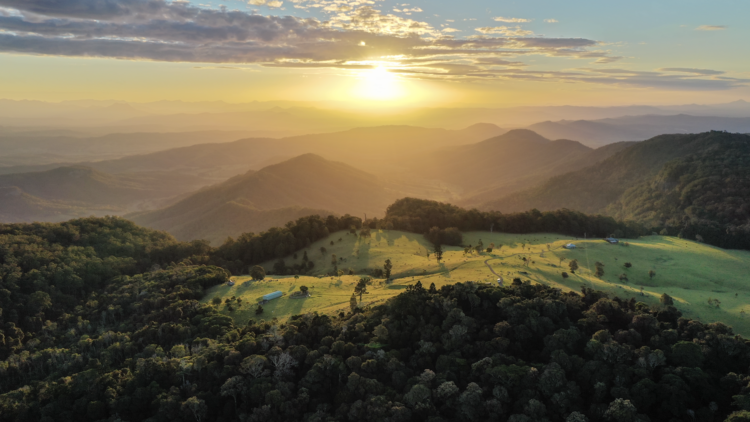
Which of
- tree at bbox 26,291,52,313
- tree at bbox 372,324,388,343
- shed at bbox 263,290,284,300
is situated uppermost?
tree at bbox 372,324,388,343

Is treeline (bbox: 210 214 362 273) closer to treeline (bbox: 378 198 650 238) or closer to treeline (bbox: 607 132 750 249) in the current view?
treeline (bbox: 378 198 650 238)

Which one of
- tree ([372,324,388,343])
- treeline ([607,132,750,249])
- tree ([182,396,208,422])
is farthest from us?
treeline ([607,132,750,249])

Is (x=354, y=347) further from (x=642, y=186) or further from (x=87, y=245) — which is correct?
(x=642, y=186)

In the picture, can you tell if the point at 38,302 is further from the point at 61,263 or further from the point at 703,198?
the point at 703,198

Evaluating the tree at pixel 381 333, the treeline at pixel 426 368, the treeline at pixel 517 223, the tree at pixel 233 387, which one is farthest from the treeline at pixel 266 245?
the tree at pixel 381 333

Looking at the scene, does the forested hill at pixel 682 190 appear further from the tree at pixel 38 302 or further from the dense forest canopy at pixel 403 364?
the tree at pixel 38 302

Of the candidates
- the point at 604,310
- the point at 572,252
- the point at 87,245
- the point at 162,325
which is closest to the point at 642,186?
the point at 572,252

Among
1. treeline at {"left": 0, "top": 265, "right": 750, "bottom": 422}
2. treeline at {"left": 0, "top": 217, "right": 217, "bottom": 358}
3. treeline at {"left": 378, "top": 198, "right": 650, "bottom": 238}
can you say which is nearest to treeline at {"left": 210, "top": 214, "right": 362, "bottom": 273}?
treeline at {"left": 0, "top": 217, "right": 217, "bottom": 358}
